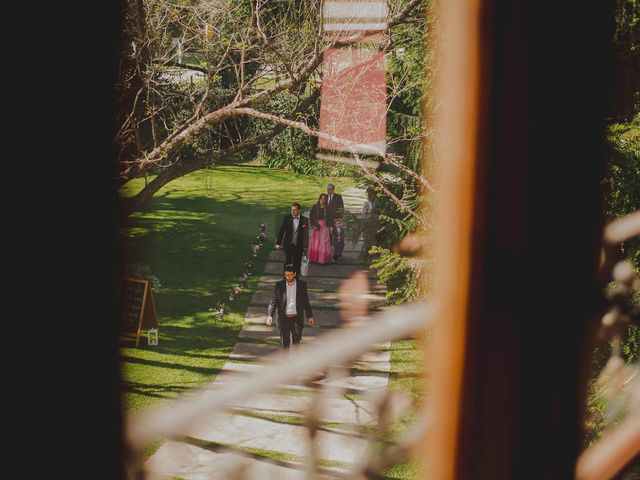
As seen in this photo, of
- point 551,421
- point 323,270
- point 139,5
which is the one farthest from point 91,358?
point 323,270

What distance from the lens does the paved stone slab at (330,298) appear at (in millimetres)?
11336

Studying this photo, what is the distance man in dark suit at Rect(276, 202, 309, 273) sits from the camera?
11180 millimetres

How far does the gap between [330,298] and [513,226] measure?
1062cm

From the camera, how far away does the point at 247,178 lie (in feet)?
70.8

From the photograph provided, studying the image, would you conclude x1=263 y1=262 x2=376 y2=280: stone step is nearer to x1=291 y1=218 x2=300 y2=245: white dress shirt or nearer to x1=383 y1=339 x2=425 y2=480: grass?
x1=291 y1=218 x2=300 y2=245: white dress shirt

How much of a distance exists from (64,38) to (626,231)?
1.68 metres

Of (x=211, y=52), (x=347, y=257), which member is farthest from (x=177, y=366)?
(x=347, y=257)

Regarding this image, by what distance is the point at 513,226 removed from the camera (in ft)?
3.52

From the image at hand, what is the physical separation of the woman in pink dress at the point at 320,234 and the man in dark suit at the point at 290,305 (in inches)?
171

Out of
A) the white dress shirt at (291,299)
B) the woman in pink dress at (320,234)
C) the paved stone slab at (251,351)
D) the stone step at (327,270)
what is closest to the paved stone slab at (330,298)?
the stone step at (327,270)

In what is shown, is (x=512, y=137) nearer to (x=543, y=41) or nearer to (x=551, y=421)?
(x=543, y=41)

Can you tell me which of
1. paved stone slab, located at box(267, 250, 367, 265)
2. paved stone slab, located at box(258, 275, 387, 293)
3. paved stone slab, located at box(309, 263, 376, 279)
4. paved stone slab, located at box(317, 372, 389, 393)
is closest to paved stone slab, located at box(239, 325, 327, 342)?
paved stone slab, located at box(317, 372, 389, 393)

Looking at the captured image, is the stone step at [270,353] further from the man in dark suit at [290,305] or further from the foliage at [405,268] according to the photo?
the foliage at [405,268]

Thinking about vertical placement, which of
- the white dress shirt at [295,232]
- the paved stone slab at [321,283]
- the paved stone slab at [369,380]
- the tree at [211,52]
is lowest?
the paved stone slab at [369,380]
